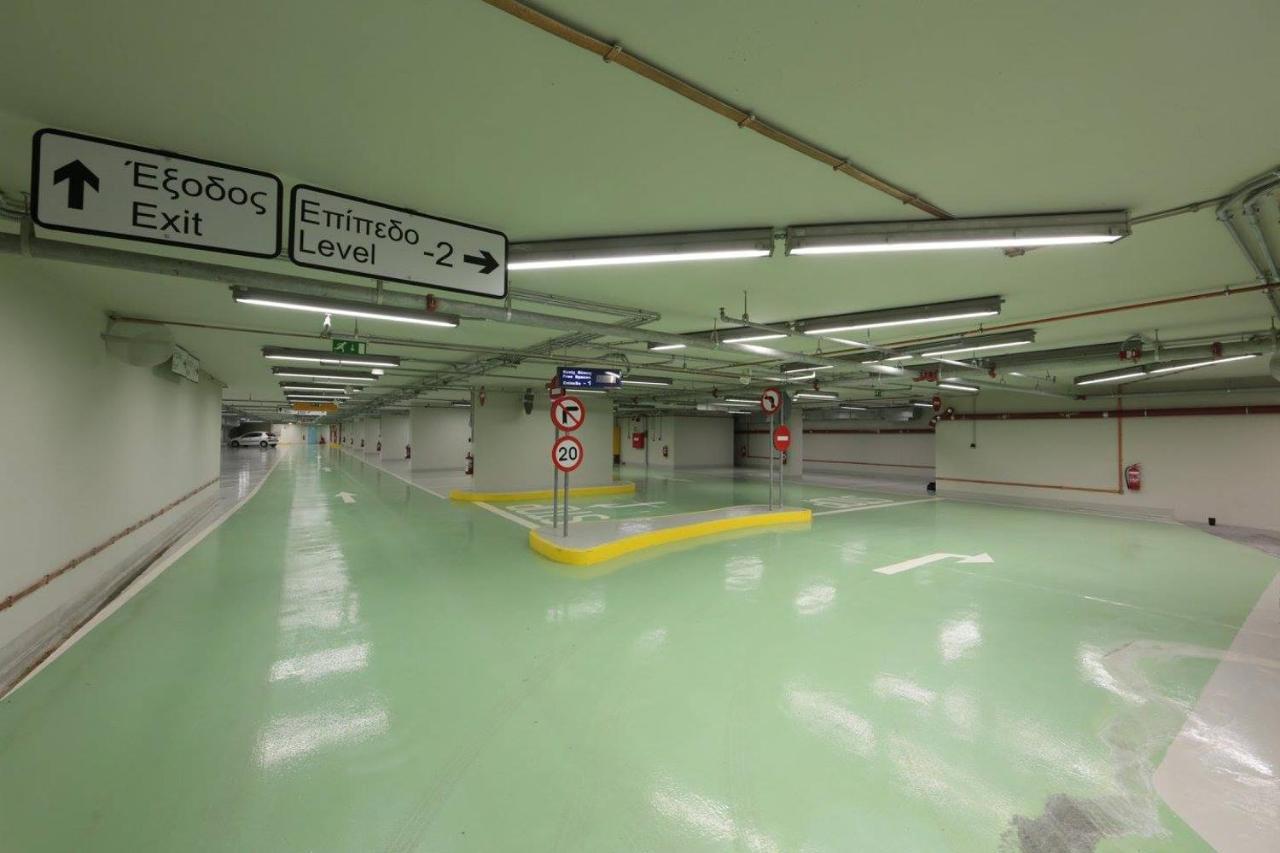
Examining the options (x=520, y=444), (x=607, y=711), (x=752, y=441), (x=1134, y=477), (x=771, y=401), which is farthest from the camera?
(x=752, y=441)

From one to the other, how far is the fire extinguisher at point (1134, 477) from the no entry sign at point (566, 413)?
13419 millimetres

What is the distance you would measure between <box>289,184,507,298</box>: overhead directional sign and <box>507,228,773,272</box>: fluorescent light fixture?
1.41ft

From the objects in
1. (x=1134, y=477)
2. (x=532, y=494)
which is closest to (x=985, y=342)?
(x=1134, y=477)

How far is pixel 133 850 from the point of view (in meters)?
1.82

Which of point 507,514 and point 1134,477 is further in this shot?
point 1134,477

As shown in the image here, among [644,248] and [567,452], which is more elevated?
[644,248]

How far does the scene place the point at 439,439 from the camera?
765 inches

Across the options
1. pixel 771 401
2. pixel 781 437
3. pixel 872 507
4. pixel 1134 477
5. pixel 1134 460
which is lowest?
pixel 872 507

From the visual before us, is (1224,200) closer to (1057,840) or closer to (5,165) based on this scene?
(1057,840)

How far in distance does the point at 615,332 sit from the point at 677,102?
397cm

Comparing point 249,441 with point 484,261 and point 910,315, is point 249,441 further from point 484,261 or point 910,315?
point 910,315

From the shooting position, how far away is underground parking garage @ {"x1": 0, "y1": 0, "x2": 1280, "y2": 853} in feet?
6.27

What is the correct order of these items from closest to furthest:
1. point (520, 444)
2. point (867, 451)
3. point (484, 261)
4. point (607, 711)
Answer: point (607, 711) → point (484, 261) → point (520, 444) → point (867, 451)

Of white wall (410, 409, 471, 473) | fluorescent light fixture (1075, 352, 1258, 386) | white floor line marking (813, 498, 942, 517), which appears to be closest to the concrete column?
white wall (410, 409, 471, 473)
